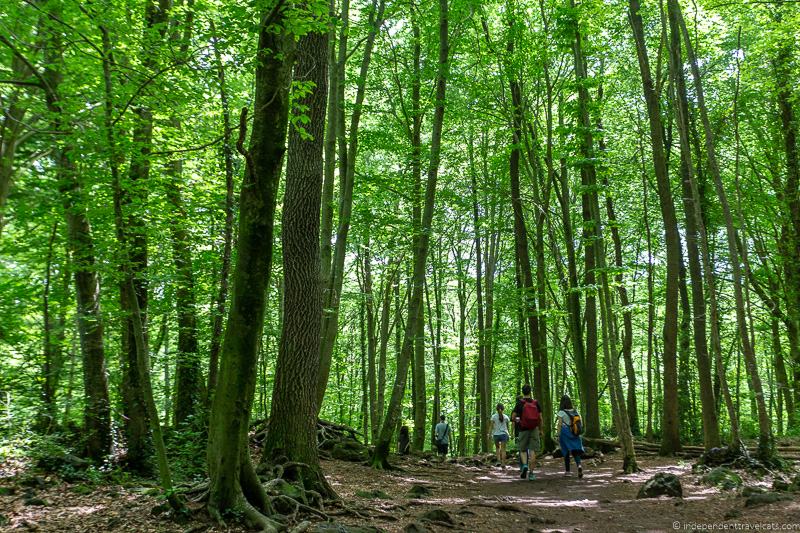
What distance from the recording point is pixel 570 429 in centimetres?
1230

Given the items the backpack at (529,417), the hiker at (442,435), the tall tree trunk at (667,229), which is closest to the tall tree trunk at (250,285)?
the backpack at (529,417)

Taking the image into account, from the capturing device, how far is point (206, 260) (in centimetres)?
1166

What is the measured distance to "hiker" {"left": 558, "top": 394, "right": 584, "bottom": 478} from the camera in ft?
40.1

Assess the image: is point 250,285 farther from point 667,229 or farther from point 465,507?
point 667,229

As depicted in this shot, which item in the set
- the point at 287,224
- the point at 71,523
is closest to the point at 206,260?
the point at 287,224

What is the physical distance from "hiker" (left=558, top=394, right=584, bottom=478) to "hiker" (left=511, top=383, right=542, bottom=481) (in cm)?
54

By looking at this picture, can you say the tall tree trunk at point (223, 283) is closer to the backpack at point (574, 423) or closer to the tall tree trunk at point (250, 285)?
the tall tree trunk at point (250, 285)

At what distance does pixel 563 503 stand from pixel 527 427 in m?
3.01

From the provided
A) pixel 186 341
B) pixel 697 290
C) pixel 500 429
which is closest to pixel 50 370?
pixel 186 341

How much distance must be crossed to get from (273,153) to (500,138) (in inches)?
621

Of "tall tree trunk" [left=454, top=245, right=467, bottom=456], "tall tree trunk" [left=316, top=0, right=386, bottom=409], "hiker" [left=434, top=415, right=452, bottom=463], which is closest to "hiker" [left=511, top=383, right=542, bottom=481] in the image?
"tall tree trunk" [left=316, top=0, right=386, bottom=409]

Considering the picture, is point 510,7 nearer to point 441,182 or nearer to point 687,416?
point 441,182

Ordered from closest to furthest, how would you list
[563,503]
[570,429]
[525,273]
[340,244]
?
[563,503] < [570,429] < [340,244] < [525,273]

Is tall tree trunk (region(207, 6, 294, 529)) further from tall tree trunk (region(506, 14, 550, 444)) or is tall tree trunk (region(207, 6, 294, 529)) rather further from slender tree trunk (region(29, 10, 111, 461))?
tall tree trunk (region(506, 14, 550, 444))
